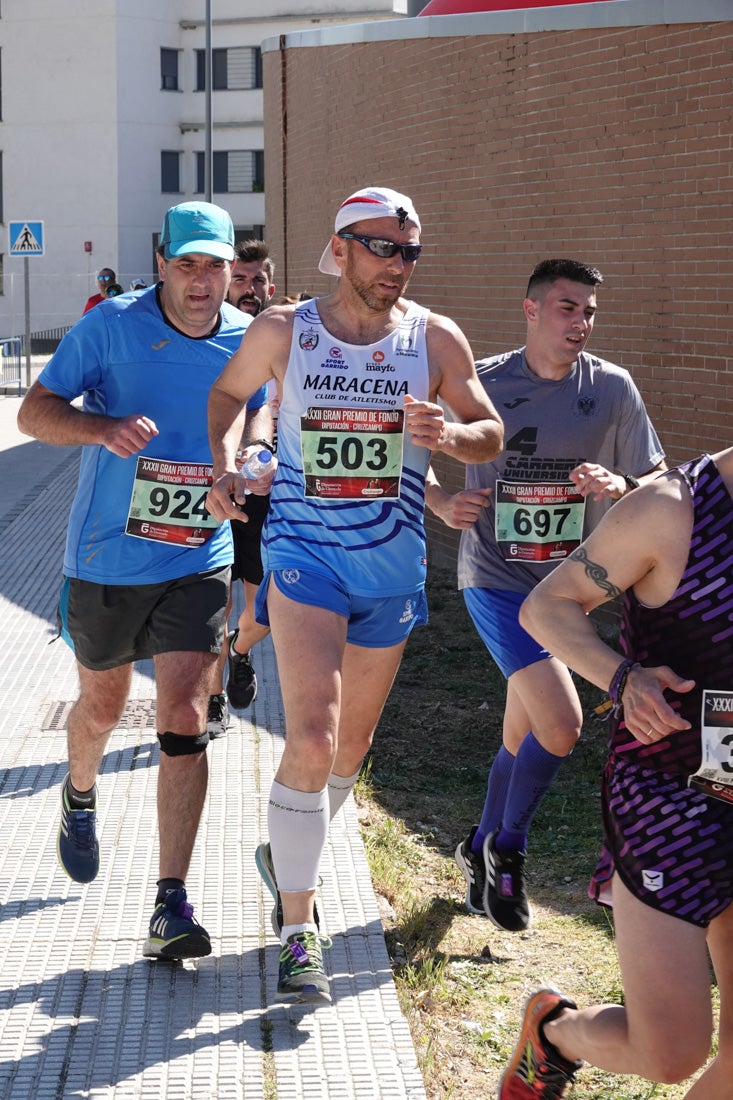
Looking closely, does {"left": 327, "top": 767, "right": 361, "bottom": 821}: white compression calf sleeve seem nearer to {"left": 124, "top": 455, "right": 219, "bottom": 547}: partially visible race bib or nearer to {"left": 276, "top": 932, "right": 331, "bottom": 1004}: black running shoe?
{"left": 276, "top": 932, "right": 331, "bottom": 1004}: black running shoe

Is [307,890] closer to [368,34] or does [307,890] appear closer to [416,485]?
[416,485]

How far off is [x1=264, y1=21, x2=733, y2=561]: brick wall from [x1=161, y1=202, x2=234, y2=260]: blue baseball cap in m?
4.44

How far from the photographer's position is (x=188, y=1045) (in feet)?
13.0

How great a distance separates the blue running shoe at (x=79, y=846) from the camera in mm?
4941

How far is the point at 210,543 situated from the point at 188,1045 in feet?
5.42

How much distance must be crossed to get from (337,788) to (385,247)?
1718mm

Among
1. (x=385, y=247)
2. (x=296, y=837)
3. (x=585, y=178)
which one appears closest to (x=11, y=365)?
(x=585, y=178)

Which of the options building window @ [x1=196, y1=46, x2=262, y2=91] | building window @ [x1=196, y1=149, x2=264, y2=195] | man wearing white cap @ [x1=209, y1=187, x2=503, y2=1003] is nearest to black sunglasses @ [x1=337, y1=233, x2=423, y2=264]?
man wearing white cap @ [x1=209, y1=187, x2=503, y2=1003]

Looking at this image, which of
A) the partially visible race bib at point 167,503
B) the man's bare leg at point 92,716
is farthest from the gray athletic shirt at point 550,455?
the man's bare leg at point 92,716

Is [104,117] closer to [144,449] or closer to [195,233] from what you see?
[195,233]

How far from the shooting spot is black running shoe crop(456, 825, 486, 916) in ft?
16.9

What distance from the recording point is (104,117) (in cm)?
5178

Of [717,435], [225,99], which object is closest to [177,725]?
[717,435]

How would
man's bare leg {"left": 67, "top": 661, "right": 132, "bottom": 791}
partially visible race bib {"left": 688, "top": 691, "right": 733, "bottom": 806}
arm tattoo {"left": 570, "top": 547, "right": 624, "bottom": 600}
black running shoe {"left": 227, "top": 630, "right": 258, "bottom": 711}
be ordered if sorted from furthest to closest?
black running shoe {"left": 227, "top": 630, "right": 258, "bottom": 711} → man's bare leg {"left": 67, "top": 661, "right": 132, "bottom": 791} → arm tattoo {"left": 570, "top": 547, "right": 624, "bottom": 600} → partially visible race bib {"left": 688, "top": 691, "right": 733, "bottom": 806}
